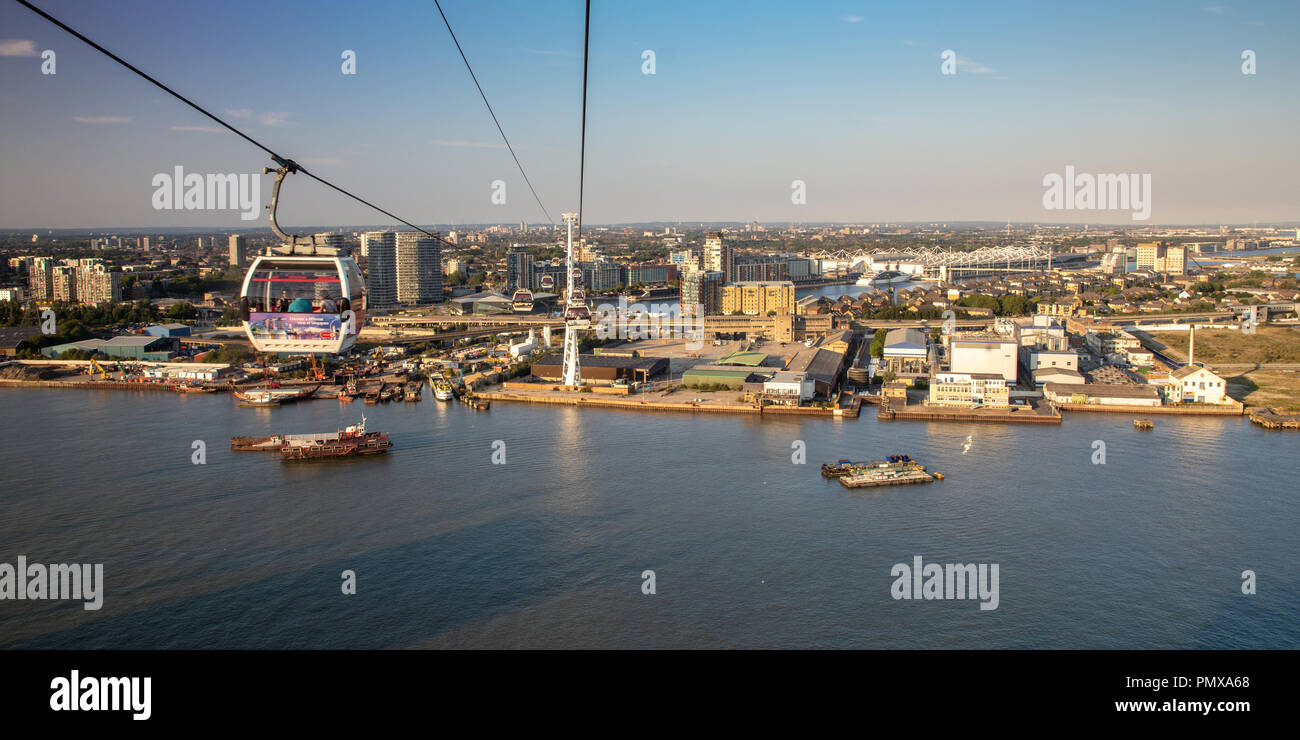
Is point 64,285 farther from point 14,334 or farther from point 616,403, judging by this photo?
point 616,403

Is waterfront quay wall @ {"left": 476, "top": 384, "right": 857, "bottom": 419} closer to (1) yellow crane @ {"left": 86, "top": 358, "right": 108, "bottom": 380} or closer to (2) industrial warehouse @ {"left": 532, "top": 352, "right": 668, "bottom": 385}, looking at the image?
(2) industrial warehouse @ {"left": 532, "top": 352, "right": 668, "bottom": 385}

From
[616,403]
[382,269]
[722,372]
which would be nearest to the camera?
[616,403]

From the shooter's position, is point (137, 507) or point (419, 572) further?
point (137, 507)

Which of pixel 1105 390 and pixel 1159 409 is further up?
pixel 1105 390

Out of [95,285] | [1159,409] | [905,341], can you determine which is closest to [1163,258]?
[905,341]

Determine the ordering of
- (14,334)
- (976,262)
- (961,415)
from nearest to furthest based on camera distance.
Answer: (961,415), (14,334), (976,262)
